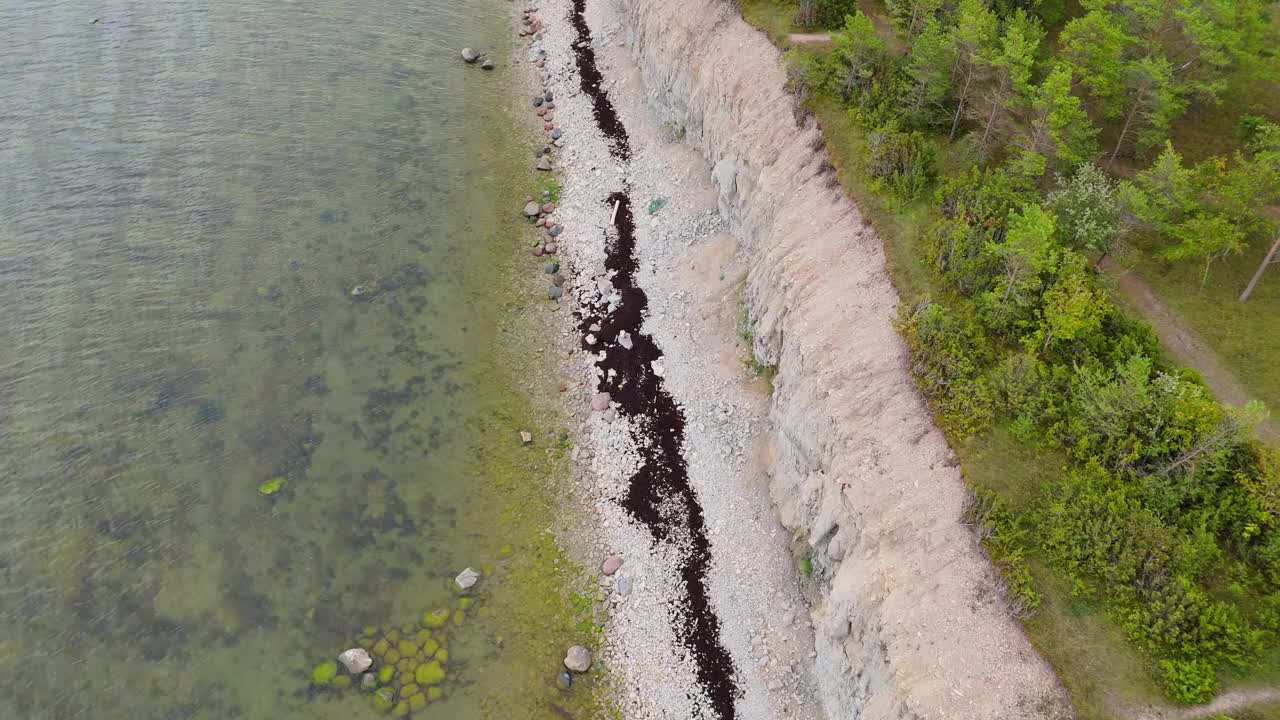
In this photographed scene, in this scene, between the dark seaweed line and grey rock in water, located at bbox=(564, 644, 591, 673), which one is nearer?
grey rock in water, located at bbox=(564, 644, 591, 673)

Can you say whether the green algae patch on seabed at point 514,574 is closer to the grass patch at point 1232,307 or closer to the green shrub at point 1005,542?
the green shrub at point 1005,542

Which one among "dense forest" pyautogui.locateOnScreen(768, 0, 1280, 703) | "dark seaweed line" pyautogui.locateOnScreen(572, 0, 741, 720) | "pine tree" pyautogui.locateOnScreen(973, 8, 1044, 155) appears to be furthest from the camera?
"pine tree" pyautogui.locateOnScreen(973, 8, 1044, 155)

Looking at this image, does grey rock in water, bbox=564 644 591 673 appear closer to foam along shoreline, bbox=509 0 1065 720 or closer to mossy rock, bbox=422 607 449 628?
foam along shoreline, bbox=509 0 1065 720

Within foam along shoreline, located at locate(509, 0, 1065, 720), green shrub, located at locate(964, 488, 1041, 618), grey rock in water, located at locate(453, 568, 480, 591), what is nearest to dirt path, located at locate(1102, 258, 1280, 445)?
green shrub, located at locate(964, 488, 1041, 618)

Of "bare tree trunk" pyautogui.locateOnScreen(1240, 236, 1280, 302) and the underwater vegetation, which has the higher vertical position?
"bare tree trunk" pyautogui.locateOnScreen(1240, 236, 1280, 302)

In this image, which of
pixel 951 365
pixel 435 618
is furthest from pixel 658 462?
pixel 951 365

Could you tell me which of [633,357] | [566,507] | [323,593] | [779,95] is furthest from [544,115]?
[323,593]

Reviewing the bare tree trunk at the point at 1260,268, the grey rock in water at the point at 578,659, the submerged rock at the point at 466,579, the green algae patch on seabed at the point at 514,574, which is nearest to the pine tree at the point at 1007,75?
the bare tree trunk at the point at 1260,268
